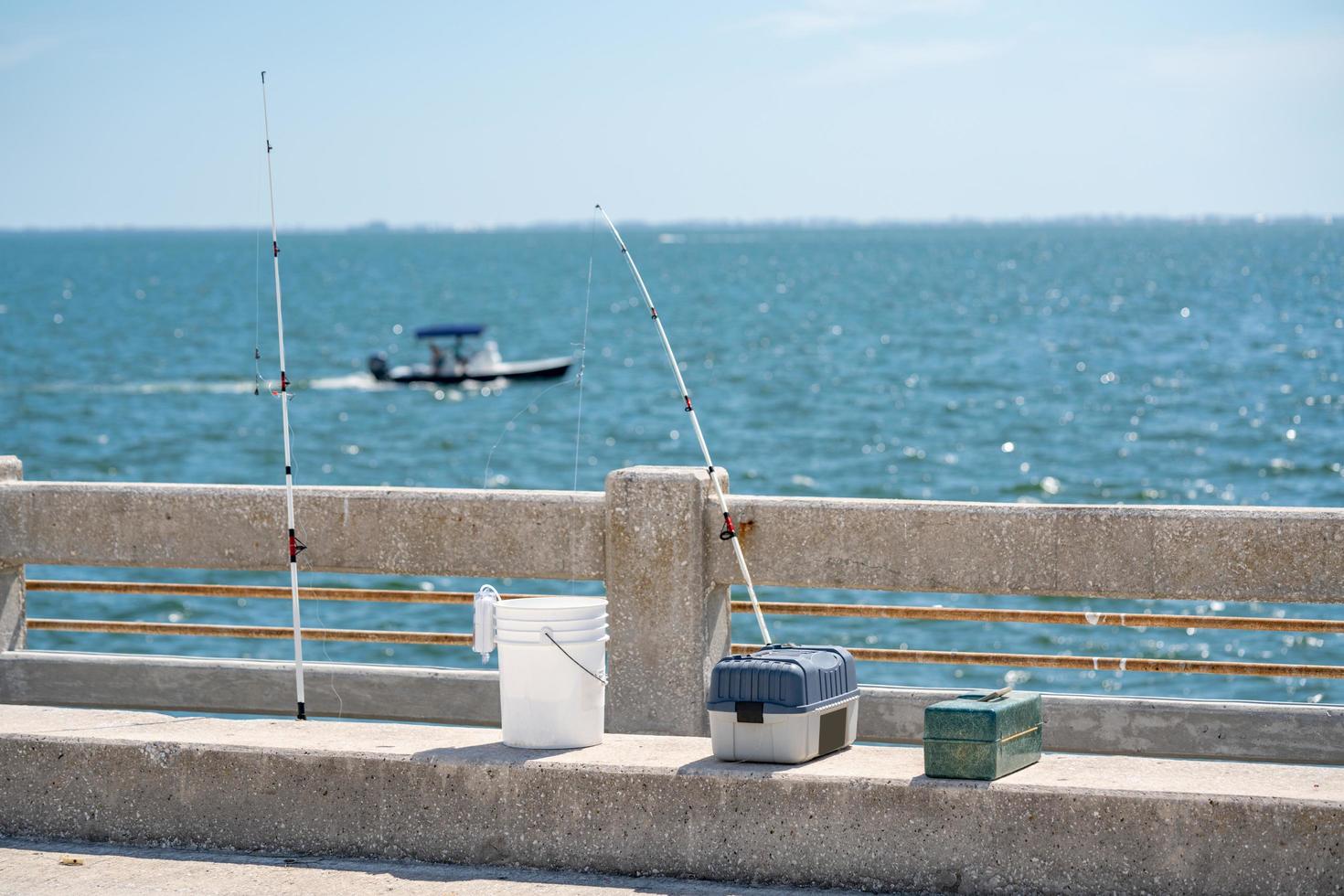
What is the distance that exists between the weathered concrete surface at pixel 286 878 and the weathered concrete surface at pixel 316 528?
1.70 metres

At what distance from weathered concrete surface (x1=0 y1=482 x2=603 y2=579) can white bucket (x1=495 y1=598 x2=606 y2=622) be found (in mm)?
1030

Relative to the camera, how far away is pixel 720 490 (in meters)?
7.01

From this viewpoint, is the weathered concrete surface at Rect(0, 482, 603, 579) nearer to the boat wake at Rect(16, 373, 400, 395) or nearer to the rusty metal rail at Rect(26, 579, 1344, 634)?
the rusty metal rail at Rect(26, 579, 1344, 634)

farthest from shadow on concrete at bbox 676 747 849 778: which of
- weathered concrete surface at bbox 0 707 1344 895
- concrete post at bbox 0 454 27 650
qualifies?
concrete post at bbox 0 454 27 650

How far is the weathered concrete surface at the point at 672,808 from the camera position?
5.30 meters

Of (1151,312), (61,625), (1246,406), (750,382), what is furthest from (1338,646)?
(1151,312)

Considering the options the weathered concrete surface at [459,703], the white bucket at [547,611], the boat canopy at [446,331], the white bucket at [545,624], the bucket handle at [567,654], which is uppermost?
the boat canopy at [446,331]

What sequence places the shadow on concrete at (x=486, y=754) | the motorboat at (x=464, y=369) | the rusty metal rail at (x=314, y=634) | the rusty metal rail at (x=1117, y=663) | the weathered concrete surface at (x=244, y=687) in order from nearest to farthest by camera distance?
the shadow on concrete at (x=486, y=754) < the rusty metal rail at (x=1117, y=663) < the weathered concrete surface at (x=244, y=687) < the rusty metal rail at (x=314, y=634) < the motorboat at (x=464, y=369)

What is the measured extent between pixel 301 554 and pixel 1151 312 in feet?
261

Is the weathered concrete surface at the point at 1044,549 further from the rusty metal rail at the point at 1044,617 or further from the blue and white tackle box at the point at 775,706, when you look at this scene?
the blue and white tackle box at the point at 775,706

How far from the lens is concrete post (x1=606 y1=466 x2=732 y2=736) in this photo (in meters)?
7.04

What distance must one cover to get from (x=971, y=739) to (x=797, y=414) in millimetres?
40332

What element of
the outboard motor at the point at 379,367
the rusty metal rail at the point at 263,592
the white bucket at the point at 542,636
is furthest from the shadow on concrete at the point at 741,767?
the outboard motor at the point at 379,367

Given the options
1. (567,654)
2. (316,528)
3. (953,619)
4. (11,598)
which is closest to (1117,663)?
(953,619)
